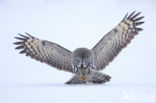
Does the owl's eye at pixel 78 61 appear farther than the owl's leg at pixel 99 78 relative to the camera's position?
No

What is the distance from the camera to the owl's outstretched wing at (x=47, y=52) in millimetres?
6578

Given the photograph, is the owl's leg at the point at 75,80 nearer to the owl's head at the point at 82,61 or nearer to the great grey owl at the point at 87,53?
the great grey owl at the point at 87,53

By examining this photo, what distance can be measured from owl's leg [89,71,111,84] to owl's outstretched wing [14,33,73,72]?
1.70ft

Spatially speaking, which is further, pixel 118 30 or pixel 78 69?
pixel 118 30

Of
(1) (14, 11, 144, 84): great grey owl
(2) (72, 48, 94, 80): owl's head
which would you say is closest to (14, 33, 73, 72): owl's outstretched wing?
(1) (14, 11, 144, 84): great grey owl

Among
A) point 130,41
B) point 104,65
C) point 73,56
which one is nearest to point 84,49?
point 73,56

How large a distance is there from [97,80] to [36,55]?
144 cm

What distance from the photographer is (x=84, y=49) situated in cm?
607

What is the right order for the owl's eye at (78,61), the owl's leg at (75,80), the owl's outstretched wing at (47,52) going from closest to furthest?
the owl's eye at (78,61)
the owl's leg at (75,80)
the owl's outstretched wing at (47,52)

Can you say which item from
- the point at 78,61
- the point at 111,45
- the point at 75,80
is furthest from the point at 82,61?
the point at 111,45

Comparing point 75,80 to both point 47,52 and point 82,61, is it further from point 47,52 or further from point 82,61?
point 47,52

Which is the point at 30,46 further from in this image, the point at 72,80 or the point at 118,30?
the point at 118,30

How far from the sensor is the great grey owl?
6039mm

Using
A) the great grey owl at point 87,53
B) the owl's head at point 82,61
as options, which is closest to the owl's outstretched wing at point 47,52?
the great grey owl at point 87,53
